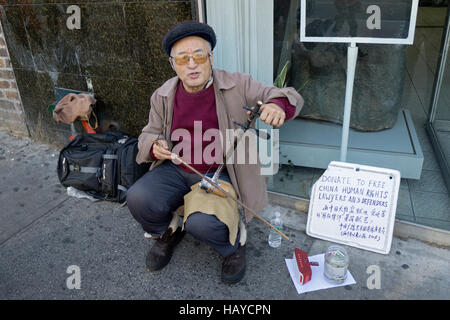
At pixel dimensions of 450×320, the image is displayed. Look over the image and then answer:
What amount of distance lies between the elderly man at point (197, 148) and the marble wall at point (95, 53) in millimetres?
724

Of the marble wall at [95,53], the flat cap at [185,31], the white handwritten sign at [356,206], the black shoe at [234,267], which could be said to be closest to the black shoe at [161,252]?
the black shoe at [234,267]

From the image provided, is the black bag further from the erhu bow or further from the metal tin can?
the metal tin can

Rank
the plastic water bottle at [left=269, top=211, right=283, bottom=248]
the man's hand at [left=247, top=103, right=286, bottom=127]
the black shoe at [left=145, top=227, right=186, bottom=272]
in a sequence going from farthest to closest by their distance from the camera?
the plastic water bottle at [left=269, top=211, right=283, bottom=248] → the black shoe at [left=145, top=227, right=186, bottom=272] → the man's hand at [left=247, top=103, right=286, bottom=127]

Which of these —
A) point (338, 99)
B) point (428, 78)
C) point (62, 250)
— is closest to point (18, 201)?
point (62, 250)

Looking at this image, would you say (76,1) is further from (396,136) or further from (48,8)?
(396,136)

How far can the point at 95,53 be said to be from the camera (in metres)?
3.64

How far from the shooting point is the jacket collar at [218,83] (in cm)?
246

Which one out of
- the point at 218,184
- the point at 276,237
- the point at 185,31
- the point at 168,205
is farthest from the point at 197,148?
the point at 276,237

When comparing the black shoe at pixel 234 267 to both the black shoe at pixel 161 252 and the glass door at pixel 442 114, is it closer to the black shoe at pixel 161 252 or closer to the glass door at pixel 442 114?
the black shoe at pixel 161 252

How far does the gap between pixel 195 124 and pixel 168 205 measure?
53 cm

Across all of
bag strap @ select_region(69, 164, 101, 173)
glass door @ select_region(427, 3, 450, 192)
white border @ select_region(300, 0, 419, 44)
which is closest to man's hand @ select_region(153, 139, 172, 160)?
bag strap @ select_region(69, 164, 101, 173)

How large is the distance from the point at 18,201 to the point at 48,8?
1776 mm

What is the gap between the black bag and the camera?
3244 millimetres

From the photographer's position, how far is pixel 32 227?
3.14 metres
